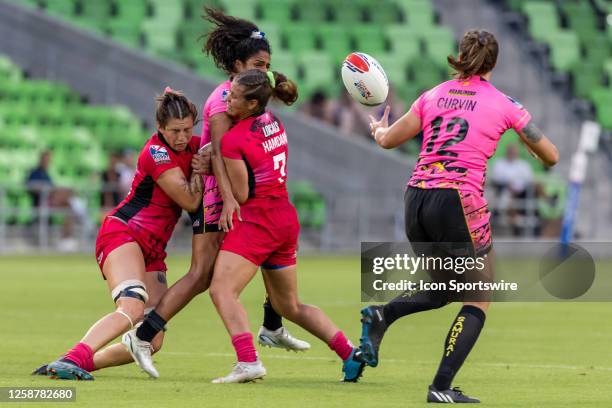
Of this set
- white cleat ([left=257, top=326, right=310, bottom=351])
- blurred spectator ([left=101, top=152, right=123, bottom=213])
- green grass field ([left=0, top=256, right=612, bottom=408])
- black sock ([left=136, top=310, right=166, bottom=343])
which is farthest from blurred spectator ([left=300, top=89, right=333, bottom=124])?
black sock ([left=136, top=310, right=166, bottom=343])

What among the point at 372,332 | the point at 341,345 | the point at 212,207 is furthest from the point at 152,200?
the point at 372,332

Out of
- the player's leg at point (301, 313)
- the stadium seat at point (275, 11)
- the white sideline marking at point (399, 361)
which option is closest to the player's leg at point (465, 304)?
the player's leg at point (301, 313)

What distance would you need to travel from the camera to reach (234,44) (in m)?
9.56

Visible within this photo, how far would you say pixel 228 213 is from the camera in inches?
358

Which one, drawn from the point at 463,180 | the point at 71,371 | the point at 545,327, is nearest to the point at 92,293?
the point at 545,327

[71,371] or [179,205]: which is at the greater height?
[179,205]

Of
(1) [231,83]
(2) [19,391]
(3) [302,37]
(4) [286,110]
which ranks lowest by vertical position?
(2) [19,391]

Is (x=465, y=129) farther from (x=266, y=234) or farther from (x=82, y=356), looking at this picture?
(x=82, y=356)

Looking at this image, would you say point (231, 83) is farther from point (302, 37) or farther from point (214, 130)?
point (302, 37)

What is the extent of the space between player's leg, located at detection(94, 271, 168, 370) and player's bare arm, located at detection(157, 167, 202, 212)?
0.59m

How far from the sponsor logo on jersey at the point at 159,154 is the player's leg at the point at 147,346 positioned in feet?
2.65

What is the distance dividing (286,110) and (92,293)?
11056mm

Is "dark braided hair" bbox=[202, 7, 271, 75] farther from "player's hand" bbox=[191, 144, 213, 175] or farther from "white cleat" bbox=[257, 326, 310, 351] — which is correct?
"white cleat" bbox=[257, 326, 310, 351]

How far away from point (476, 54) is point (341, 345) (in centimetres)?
217
